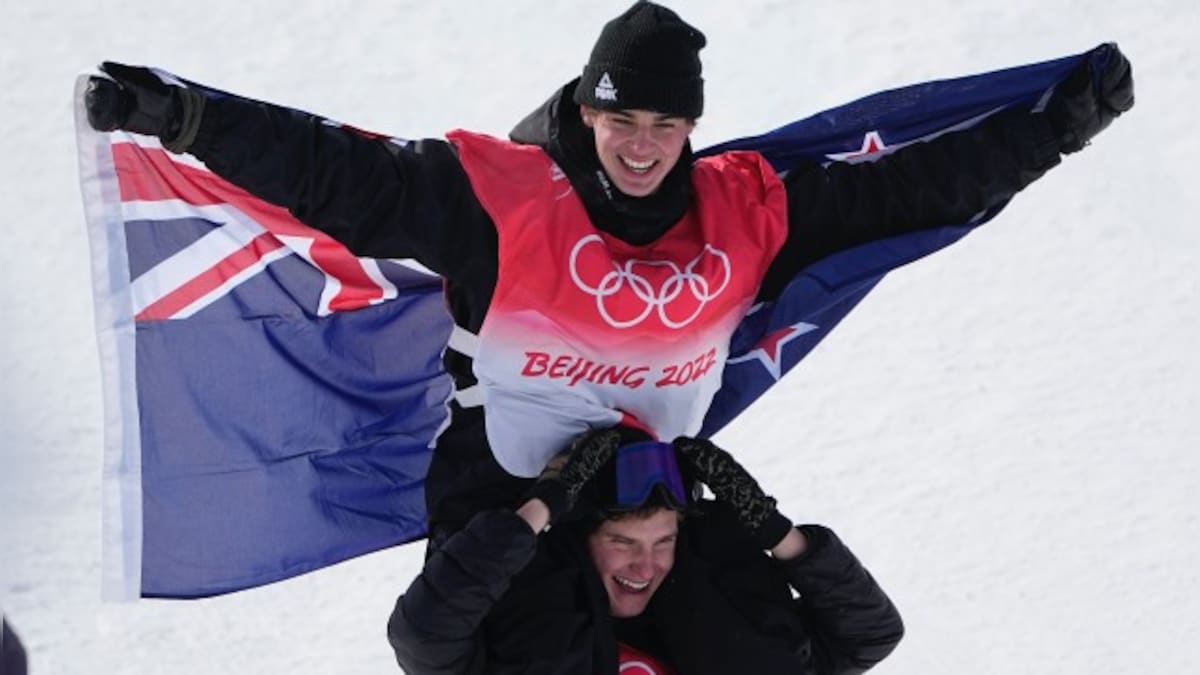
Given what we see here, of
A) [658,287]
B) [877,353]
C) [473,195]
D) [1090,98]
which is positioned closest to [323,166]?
[473,195]

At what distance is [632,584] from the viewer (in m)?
4.40

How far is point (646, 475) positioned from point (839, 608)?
402 millimetres

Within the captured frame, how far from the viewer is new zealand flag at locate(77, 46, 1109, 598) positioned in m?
4.54

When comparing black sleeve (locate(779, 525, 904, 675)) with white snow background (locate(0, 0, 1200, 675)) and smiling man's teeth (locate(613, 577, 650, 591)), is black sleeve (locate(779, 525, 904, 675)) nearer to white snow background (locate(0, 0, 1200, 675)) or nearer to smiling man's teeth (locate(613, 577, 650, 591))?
smiling man's teeth (locate(613, 577, 650, 591))

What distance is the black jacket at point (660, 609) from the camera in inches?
165

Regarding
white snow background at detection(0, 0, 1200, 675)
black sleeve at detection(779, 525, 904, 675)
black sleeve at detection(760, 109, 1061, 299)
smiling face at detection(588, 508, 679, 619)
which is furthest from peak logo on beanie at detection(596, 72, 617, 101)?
white snow background at detection(0, 0, 1200, 675)

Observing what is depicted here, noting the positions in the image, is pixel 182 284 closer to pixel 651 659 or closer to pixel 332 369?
pixel 332 369

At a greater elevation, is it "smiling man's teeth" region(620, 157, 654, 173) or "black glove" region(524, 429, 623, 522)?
"smiling man's teeth" region(620, 157, 654, 173)

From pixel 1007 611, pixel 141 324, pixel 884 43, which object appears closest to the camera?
pixel 141 324

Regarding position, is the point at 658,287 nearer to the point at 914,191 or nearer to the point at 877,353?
the point at 914,191

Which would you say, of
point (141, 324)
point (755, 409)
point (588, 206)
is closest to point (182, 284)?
point (141, 324)

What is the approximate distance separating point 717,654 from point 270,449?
0.90 meters

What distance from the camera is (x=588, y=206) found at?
174 inches

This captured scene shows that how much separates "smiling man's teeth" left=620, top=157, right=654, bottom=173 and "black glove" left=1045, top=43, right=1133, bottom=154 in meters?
0.71
